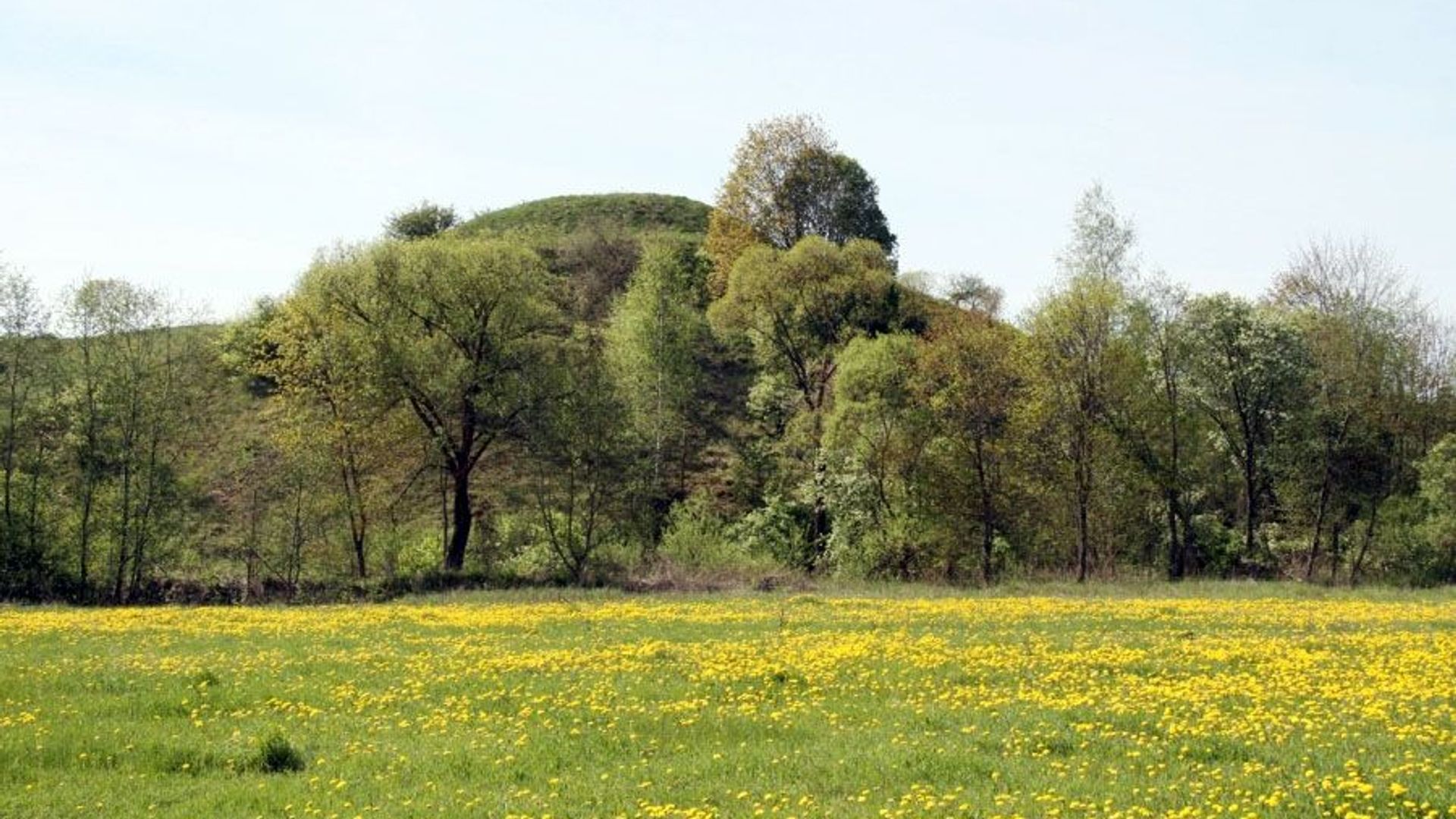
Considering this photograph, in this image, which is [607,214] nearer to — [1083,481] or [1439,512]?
[1083,481]

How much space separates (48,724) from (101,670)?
607 centimetres

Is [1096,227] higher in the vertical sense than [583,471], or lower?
higher

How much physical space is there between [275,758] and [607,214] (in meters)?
97.4

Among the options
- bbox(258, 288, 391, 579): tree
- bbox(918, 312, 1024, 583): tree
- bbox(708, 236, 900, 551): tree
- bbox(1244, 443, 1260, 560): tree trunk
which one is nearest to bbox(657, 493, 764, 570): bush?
bbox(708, 236, 900, 551): tree

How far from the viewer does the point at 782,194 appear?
3130 inches

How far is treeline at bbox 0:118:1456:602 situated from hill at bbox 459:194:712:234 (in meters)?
46.3

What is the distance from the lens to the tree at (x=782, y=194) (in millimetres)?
79000

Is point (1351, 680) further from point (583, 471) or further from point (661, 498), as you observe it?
point (661, 498)

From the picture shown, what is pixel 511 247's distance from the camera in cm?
5441

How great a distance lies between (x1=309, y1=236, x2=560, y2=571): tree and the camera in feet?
173

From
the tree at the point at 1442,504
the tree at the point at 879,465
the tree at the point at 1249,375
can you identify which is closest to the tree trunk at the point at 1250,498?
the tree at the point at 1249,375

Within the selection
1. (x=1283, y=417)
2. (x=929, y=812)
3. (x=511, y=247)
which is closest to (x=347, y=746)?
(x=929, y=812)

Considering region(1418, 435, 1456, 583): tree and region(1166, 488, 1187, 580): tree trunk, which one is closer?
region(1418, 435, 1456, 583): tree

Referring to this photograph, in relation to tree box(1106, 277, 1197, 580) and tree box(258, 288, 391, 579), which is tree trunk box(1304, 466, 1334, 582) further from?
Result: tree box(258, 288, 391, 579)
